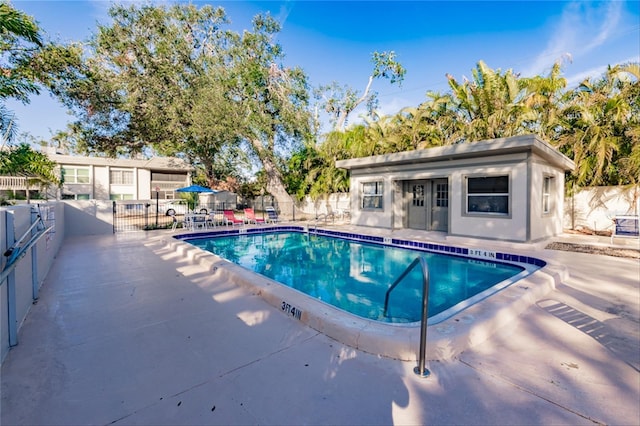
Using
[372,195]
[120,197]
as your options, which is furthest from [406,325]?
[120,197]

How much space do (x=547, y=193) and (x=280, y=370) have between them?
11143mm

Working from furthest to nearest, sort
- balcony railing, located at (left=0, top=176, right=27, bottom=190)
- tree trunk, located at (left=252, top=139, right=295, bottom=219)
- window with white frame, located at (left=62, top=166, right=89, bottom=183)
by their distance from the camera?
window with white frame, located at (left=62, top=166, right=89, bottom=183) < balcony railing, located at (left=0, top=176, right=27, bottom=190) < tree trunk, located at (left=252, top=139, right=295, bottom=219)

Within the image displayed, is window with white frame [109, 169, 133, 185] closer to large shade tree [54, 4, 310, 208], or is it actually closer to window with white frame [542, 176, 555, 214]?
large shade tree [54, 4, 310, 208]

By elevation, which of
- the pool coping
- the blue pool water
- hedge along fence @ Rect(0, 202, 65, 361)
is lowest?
the blue pool water

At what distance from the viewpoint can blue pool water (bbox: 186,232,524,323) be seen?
5.35m

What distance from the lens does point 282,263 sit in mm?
8492

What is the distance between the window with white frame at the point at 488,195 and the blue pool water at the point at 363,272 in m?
2.34

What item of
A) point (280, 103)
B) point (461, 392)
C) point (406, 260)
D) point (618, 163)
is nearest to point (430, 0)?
point (280, 103)

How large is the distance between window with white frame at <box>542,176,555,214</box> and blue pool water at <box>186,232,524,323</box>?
12.7 ft

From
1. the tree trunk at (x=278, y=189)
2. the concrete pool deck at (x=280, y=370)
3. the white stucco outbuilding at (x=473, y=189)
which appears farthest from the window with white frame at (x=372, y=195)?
the concrete pool deck at (x=280, y=370)

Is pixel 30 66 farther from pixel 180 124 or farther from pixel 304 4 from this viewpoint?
pixel 304 4

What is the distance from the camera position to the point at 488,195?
9586 millimetres

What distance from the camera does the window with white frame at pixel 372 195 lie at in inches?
501

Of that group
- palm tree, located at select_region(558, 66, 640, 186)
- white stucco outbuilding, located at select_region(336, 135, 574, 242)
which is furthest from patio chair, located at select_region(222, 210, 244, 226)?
palm tree, located at select_region(558, 66, 640, 186)
